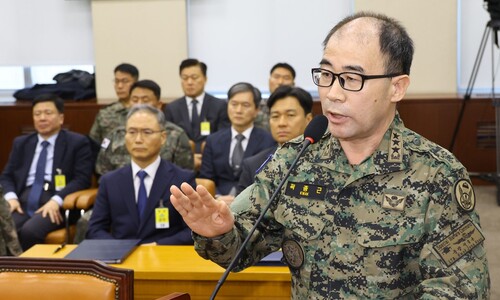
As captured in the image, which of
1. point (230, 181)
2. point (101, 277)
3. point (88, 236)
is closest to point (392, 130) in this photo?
point (101, 277)

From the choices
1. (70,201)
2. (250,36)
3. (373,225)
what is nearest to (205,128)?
(250,36)

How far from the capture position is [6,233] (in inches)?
161

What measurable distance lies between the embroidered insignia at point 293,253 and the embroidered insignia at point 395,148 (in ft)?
0.99

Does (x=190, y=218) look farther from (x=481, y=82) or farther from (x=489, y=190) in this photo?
(x=481, y=82)

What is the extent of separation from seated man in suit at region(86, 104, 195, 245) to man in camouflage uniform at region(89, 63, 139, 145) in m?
2.33

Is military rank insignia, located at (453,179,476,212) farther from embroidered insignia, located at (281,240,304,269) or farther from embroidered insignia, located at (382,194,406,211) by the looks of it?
embroidered insignia, located at (281,240,304,269)

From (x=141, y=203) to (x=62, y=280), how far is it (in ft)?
5.10

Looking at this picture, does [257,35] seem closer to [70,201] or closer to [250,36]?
[250,36]

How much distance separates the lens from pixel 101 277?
2.24 m

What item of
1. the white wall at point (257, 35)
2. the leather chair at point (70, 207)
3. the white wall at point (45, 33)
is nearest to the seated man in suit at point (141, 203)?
the leather chair at point (70, 207)

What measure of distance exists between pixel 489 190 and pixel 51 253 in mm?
4500

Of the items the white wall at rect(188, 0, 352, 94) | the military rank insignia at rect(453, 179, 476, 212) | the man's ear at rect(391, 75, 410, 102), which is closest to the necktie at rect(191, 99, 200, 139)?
the white wall at rect(188, 0, 352, 94)

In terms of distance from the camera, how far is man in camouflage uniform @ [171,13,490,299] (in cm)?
165

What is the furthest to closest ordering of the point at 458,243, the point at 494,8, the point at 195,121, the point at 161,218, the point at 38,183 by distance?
1. the point at 195,121
2. the point at 494,8
3. the point at 38,183
4. the point at 161,218
5. the point at 458,243
